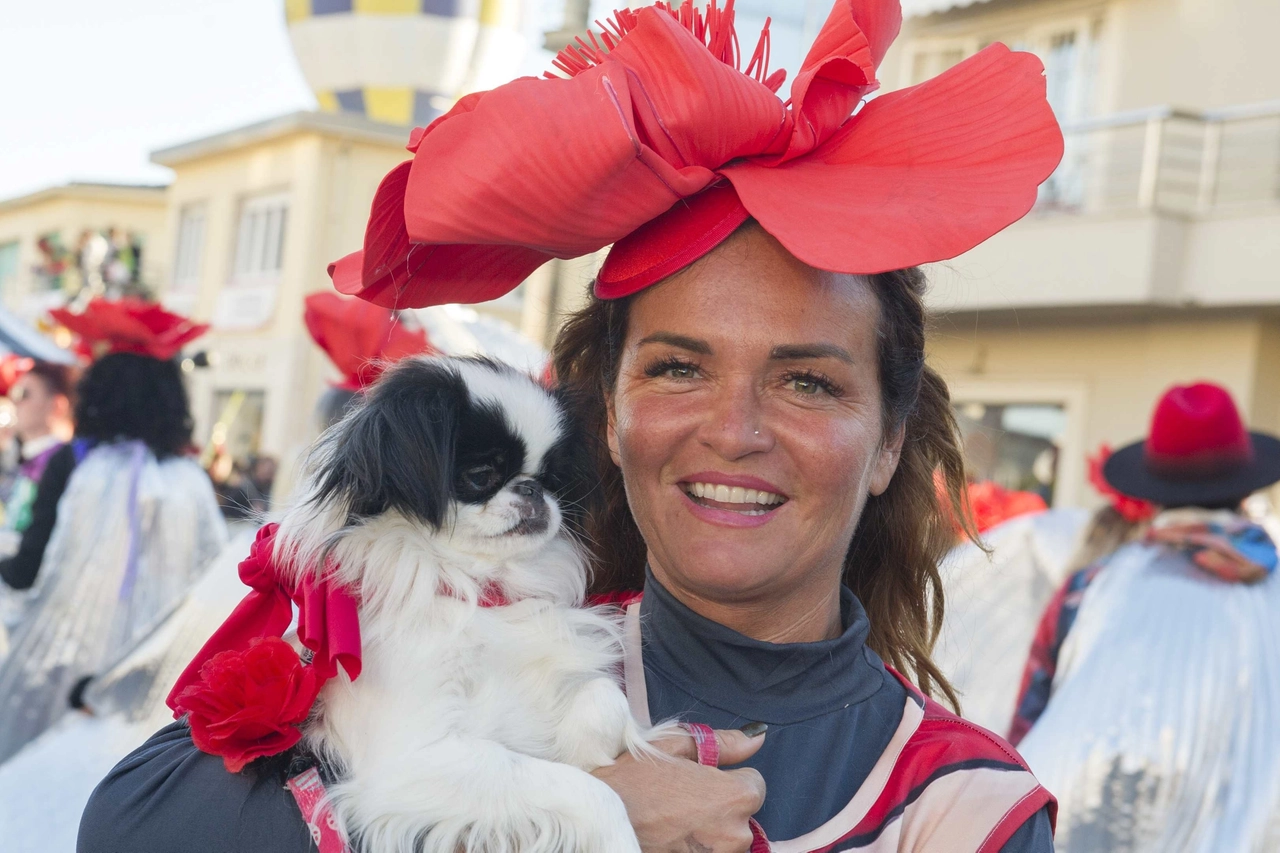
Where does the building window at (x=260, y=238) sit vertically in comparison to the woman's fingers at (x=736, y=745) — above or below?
above

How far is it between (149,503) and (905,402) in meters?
4.27

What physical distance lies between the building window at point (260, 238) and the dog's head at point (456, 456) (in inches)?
848

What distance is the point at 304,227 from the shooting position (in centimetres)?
2169

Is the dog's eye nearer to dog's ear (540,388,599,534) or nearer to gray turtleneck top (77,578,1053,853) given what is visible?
dog's ear (540,388,599,534)

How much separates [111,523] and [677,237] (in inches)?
169

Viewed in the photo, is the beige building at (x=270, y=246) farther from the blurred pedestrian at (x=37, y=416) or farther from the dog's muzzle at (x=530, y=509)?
the dog's muzzle at (x=530, y=509)

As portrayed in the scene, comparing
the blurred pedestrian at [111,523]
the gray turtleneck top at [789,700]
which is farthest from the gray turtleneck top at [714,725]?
the blurred pedestrian at [111,523]

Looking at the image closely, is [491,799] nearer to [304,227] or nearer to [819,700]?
[819,700]

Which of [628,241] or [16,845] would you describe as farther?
[16,845]

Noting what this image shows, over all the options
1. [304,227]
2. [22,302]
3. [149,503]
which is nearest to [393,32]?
[304,227]

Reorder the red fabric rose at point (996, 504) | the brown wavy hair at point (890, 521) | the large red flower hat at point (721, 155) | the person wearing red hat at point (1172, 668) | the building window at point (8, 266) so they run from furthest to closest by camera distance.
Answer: the building window at point (8, 266) < the red fabric rose at point (996, 504) < the person wearing red hat at point (1172, 668) < the brown wavy hair at point (890, 521) < the large red flower hat at point (721, 155)

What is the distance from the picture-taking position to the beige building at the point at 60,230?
93.9 ft

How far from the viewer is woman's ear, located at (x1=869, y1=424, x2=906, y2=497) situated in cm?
198

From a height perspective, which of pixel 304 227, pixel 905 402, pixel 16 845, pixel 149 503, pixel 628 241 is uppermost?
pixel 304 227
